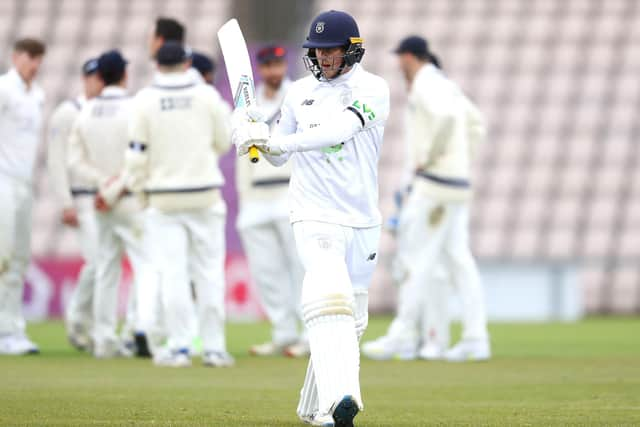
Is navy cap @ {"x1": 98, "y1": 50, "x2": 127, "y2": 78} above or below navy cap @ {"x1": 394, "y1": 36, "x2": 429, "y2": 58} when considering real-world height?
below

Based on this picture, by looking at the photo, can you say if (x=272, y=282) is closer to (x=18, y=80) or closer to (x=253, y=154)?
(x=18, y=80)

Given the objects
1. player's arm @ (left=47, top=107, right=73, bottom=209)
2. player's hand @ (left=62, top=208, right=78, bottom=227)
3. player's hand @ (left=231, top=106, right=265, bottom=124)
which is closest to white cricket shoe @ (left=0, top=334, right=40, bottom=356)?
player's hand @ (left=62, top=208, right=78, bottom=227)

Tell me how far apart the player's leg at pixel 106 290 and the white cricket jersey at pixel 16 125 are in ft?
2.37

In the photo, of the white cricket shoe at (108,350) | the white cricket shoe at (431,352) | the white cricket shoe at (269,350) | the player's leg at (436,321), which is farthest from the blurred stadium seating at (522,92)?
the white cricket shoe at (108,350)

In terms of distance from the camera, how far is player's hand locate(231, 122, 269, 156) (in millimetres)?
6254

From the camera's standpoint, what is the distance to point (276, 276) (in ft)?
36.4

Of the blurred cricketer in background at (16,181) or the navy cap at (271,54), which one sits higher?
the navy cap at (271,54)

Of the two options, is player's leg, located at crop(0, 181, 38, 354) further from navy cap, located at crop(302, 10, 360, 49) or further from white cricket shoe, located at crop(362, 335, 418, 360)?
navy cap, located at crop(302, 10, 360, 49)

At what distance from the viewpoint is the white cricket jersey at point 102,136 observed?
10.6 metres

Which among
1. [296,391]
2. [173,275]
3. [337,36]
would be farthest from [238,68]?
[173,275]

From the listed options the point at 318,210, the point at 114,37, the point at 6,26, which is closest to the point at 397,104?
the point at 114,37

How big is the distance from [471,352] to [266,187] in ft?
6.61

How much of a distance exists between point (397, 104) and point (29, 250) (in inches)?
482

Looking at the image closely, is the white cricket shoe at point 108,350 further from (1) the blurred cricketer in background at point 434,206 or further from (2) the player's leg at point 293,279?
(1) the blurred cricketer in background at point 434,206
